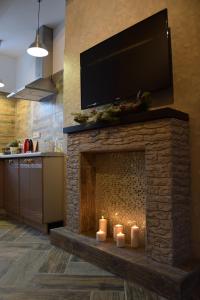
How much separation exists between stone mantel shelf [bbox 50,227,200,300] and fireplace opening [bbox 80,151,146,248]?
0.18m

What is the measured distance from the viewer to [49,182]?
2.90 m

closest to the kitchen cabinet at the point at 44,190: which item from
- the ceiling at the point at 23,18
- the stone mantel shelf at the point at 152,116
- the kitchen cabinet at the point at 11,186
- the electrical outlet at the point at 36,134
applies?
the kitchen cabinet at the point at 11,186

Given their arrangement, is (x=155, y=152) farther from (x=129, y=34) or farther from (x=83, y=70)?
(x=83, y=70)

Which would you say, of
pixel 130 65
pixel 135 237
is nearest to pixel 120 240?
pixel 135 237

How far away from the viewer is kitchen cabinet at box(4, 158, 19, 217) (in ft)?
11.1

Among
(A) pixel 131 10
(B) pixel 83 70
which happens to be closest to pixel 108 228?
(B) pixel 83 70

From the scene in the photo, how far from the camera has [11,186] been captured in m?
3.53

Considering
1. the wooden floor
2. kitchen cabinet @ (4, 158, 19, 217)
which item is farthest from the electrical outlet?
the wooden floor

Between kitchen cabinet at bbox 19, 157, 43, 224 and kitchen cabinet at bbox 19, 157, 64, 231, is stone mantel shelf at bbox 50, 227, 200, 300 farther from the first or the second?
kitchen cabinet at bbox 19, 157, 43, 224

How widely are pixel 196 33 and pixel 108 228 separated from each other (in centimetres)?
176

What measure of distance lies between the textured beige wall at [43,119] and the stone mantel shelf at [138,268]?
167 centimetres

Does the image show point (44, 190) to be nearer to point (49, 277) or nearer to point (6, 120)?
point (49, 277)

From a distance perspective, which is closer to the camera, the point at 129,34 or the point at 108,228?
the point at 129,34

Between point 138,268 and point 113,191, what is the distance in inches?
31.0
